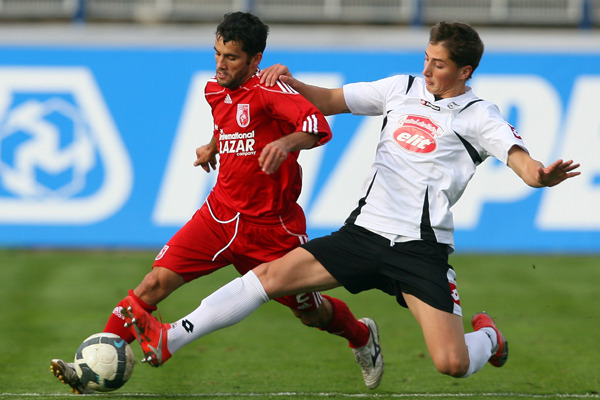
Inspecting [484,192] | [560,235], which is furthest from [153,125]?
[560,235]

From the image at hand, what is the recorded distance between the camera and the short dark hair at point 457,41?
5.48 metres

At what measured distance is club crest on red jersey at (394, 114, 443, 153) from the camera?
5512 millimetres

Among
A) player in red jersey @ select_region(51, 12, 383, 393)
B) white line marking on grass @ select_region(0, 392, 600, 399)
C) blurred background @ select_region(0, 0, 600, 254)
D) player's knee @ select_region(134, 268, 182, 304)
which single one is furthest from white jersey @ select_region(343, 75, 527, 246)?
blurred background @ select_region(0, 0, 600, 254)

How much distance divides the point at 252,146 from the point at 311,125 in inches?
23.9

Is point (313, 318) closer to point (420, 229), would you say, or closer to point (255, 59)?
point (420, 229)

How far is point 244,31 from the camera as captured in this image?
566cm

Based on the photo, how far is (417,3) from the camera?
1386 cm

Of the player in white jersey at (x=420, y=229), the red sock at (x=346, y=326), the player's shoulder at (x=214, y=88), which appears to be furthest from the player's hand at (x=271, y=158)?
the red sock at (x=346, y=326)

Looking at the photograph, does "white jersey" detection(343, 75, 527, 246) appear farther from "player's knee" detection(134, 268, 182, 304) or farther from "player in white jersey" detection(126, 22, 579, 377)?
"player's knee" detection(134, 268, 182, 304)

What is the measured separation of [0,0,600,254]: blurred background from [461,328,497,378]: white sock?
6.05 meters

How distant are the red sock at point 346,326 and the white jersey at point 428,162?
0.92 m

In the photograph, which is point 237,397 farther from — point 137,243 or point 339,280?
point 137,243

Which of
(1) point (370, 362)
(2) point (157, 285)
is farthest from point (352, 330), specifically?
(2) point (157, 285)

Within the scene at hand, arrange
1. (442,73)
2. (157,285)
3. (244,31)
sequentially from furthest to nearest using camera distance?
(157,285) < (244,31) < (442,73)
